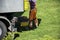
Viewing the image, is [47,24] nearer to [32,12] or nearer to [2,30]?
[32,12]

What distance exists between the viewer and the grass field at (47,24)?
13648mm

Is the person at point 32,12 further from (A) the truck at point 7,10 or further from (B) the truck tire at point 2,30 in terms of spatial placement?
(B) the truck tire at point 2,30

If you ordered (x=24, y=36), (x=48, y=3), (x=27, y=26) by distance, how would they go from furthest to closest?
(x=48, y=3) < (x=27, y=26) < (x=24, y=36)

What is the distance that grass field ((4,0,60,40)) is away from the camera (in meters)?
13.6

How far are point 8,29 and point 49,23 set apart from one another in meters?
2.97

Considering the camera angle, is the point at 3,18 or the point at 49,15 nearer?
the point at 3,18

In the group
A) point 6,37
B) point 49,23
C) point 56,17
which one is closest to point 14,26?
point 6,37

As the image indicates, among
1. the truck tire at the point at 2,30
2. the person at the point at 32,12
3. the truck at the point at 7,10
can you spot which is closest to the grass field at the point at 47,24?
the person at the point at 32,12

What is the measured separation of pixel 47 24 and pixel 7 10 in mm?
3214

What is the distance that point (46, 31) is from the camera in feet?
47.3

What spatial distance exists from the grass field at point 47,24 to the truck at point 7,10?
0.65 metres

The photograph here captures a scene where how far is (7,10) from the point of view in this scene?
13016 millimetres

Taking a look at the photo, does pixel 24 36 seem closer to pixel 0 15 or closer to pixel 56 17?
pixel 0 15

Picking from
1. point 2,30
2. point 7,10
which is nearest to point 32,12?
point 7,10
